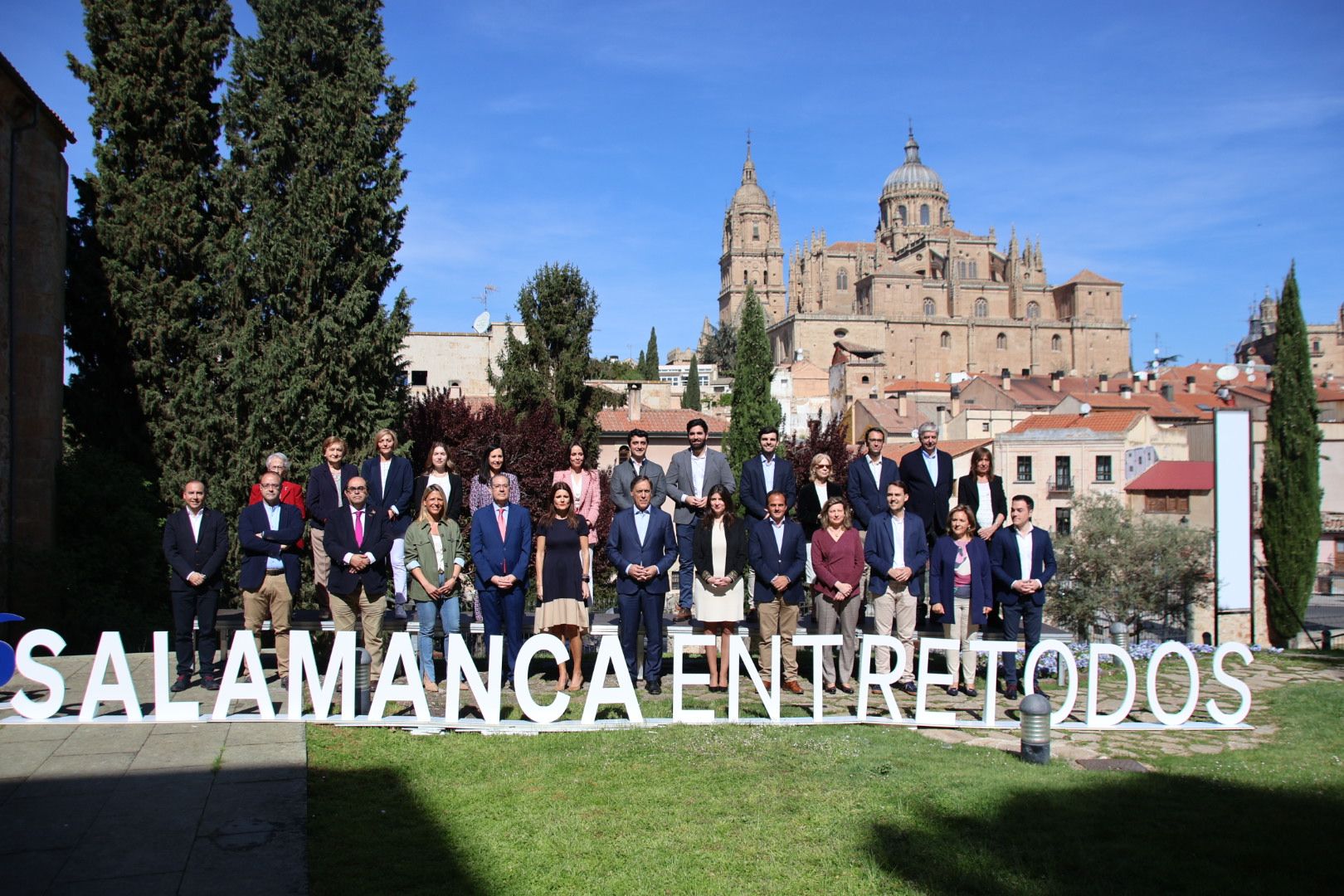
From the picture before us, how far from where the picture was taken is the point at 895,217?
→ 13250 centimetres

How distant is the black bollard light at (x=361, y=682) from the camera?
8.20m

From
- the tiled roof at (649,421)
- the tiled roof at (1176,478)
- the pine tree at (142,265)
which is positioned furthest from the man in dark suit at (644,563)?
the tiled roof at (1176,478)

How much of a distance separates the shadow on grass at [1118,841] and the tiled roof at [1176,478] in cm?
4229

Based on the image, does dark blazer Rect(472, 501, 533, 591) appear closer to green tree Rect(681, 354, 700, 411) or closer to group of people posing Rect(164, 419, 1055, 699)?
group of people posing Rect(164, 419, 1055, 699)

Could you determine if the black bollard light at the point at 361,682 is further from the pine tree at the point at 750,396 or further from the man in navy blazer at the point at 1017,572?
the pine tree at the point at 750,396

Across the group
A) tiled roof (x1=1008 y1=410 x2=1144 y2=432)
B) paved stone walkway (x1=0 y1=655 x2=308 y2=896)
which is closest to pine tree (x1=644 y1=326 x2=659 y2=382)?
tiled roof (x1=1008 y1=410 x2=1144 y2=432)

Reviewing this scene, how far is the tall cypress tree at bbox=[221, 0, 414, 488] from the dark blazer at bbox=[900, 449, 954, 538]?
1053cm

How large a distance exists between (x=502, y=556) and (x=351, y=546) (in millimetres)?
1309

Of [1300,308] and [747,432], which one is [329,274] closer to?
[747,432]

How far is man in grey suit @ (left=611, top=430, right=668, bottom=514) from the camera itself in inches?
394

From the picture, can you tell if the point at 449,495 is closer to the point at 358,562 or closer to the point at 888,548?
the point at 358,562

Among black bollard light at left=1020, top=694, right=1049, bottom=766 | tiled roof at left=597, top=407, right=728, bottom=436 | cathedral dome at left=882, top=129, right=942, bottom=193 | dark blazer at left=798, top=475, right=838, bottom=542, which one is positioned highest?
cathedral dome at left=882, top=129, right=942, bottom=193

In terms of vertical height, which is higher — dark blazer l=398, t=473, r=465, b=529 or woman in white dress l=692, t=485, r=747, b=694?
dark blazer l=398, t=473, r=465, b=529

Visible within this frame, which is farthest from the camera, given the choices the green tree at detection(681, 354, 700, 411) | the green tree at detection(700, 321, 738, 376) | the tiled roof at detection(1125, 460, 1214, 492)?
the green tree at detection(700, 321, 738, 376)
